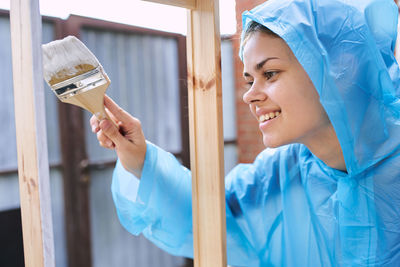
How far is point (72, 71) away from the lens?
528 mm

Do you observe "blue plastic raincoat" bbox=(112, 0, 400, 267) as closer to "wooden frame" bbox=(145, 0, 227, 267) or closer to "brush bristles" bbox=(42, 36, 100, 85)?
"wooden frame" bbox=(145, 0, 227, 267)

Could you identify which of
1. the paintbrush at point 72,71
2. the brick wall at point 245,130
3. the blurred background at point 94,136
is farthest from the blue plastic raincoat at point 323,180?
the brick wall at point 245,130

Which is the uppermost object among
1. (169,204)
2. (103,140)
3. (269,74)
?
(269,74)

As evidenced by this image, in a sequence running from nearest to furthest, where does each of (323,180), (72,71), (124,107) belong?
(72,71), (323,180), (124,107)

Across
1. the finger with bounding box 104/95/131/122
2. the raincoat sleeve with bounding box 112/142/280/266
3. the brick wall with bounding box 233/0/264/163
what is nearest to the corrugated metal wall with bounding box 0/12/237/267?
the brick wall with bounding box 233/0/264/163

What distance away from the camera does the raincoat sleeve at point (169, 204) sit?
782 millimetres

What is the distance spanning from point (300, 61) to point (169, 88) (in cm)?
181

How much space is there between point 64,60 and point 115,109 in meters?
0.17

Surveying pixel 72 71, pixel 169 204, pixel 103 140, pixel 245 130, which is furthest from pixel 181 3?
pixel 245 130

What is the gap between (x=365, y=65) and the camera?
66 centimetres

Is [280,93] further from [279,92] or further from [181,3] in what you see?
[181,3]

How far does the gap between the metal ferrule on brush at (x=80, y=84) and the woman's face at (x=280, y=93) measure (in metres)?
0.28

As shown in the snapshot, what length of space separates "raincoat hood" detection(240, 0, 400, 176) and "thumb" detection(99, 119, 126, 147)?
0.31 metres

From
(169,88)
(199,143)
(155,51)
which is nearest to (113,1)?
(155,51)
